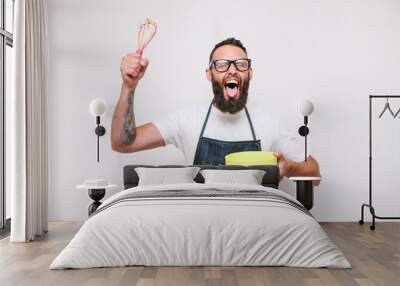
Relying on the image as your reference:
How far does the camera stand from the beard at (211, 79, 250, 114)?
22.9 feet

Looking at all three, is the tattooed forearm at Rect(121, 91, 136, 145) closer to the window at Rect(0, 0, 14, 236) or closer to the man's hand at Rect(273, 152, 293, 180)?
the window at Rect(0, 0, 14, 236)

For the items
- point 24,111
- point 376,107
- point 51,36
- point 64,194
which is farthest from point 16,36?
point 376,107

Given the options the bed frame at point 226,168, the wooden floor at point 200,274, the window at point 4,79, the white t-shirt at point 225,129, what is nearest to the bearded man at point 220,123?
the white t-shirt at point 225,129

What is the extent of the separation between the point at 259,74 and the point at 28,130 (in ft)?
9.29

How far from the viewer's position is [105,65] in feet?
23.1

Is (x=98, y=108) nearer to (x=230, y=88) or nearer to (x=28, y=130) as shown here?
(x=28, y=130)

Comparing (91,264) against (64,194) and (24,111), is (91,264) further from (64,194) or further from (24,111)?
(64,194)

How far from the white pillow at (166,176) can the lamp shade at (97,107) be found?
0.94 meters

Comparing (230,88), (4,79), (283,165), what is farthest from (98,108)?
(283,165)

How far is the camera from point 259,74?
7020 millimetres

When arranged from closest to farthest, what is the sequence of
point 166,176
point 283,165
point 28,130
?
1. point 28,130
2. point 166,176
3. point 283,165

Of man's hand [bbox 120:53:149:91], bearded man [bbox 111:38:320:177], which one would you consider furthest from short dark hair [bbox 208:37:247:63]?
man's hand [bbox 120:53:149:91]

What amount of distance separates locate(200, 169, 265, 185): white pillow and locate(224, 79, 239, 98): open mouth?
3.63ft

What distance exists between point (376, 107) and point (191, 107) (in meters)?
2.28
